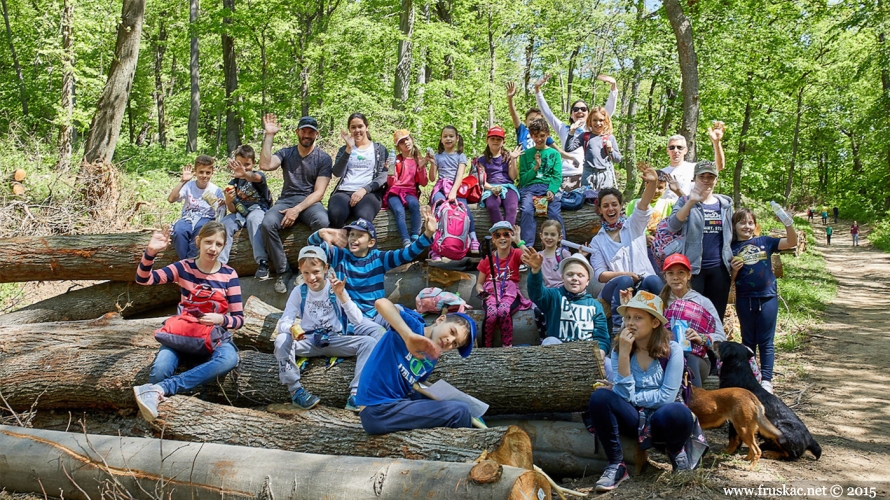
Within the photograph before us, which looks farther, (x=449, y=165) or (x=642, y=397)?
(x=449, y=165)

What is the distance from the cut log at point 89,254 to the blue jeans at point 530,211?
40cm

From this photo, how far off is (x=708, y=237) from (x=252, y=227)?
208 inches

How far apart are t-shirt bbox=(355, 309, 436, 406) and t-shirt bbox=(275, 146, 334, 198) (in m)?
4.16

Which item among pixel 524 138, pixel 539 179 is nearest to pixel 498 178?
pixel 539 179

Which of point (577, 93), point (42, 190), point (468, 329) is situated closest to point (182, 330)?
point (468, 329)

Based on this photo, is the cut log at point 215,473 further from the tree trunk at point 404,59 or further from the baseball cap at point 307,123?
the tree trunk at point 404,59

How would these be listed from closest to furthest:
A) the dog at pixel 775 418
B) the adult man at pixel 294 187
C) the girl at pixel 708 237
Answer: the dog at pixel 775 418 < the girl at pixel 708 237 < the adult man at pixel 294 187

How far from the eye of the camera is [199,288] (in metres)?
5.69

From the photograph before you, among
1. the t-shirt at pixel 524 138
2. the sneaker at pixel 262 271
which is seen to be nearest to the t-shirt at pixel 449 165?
the t-shirt at pixel 524 138

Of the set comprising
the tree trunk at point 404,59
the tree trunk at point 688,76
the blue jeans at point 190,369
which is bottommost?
the blue jeans at point 190,369

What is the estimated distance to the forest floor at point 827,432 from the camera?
433 centimetres

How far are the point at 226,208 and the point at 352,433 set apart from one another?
4683 millimetres

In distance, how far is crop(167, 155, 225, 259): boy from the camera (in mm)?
7797

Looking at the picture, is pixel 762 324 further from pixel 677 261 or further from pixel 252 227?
pixel 252 227
